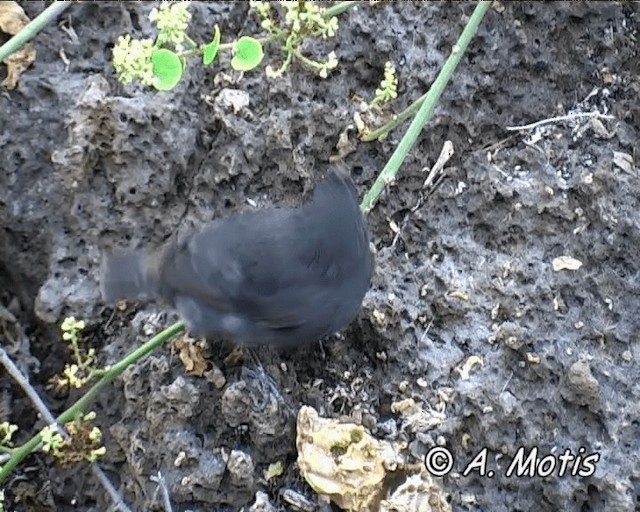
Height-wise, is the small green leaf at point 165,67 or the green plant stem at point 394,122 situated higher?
the small green leaf at point 165,67

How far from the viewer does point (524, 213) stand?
2293 mm

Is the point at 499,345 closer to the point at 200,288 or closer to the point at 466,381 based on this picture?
the point at 466,381

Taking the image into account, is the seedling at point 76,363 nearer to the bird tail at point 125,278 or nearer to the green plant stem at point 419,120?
the bird tail at point 125,278

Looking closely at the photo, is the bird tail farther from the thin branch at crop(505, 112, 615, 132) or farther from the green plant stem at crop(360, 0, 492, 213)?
the thin branch at crop(505, 112, 615, 132)

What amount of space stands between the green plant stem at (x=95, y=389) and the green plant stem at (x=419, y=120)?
0.45 meters

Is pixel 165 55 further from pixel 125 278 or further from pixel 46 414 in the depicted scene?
pixel 46 414

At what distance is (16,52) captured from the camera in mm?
2408

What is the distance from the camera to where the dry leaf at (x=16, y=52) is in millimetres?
2410

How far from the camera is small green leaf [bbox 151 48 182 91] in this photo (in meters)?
1.84

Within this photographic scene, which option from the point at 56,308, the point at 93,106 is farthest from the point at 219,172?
the point at 56,308

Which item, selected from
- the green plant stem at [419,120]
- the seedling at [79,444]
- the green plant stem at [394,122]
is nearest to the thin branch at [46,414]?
the seedling at [79,444]

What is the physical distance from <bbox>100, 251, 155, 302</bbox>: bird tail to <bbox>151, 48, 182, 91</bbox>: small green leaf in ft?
1.36

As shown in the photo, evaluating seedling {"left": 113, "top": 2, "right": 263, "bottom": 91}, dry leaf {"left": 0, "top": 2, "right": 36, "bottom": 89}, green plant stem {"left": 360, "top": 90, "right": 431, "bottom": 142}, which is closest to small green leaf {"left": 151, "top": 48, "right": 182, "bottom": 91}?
seedling {"left": 113, "top": 2, "right": 263, "bottom": 91}

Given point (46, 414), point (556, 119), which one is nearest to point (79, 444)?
point (46, 414)
